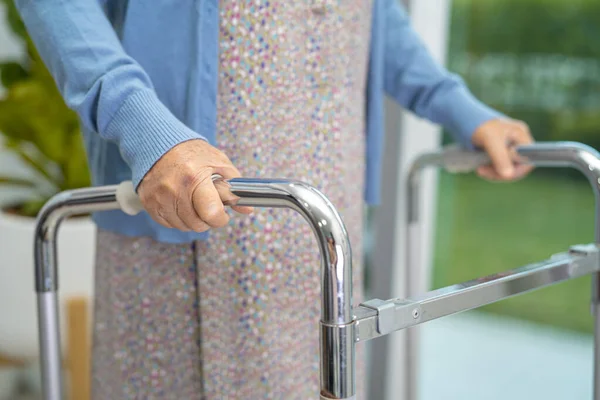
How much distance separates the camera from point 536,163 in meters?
1.13

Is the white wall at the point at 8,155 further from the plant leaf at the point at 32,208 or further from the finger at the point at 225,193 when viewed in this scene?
the finger at the point at 225,193

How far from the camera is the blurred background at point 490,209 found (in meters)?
1.71

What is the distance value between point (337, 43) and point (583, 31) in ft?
2.82

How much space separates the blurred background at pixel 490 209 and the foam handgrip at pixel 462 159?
0.58 m

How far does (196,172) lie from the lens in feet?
2.30

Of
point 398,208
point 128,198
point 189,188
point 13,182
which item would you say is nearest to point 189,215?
point 189,188

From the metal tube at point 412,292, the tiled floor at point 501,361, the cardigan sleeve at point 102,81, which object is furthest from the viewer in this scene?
the tiled floor at point 501,361

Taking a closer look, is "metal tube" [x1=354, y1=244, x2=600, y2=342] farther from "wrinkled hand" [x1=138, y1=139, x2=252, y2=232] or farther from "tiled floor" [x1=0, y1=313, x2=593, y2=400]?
"tiled floor" [x1=0, y1=313, x2=593, y2=400]

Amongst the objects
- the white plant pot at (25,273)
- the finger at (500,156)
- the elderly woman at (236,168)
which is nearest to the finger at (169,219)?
the elderly woman at (236,168)

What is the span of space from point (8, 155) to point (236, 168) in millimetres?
1636

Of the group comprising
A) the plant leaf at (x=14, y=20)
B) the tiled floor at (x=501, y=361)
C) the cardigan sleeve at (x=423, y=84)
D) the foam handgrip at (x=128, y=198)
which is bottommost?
the tiled floor at (x=501, y=361)

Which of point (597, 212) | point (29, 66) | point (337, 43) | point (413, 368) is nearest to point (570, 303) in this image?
point (413, 368)

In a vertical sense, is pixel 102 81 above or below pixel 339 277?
above

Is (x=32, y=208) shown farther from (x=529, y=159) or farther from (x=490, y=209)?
(x=529, y=159)
